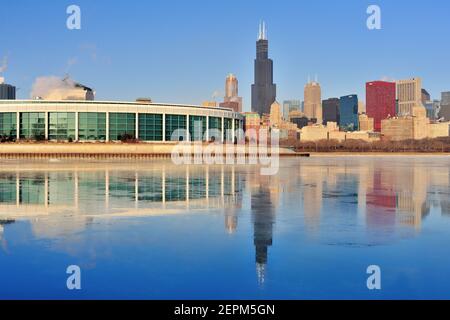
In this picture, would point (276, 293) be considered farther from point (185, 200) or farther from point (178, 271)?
point (185, 200)

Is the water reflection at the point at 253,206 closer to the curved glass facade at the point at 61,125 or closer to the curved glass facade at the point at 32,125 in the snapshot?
the curved glass facade at the point at 61,125

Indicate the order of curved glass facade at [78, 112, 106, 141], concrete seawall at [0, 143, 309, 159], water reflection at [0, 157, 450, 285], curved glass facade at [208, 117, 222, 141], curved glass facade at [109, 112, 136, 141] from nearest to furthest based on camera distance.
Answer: water reflection at [0, 157, 450, 285]
concrete seawall at [0, 143, 309, 159]
curved glass facade at [78, 112, 106, 141]
curved glass facade at [109, 112, 136, 141]
curved glass facade at [208, 117, 222, 141]

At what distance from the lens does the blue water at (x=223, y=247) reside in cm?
841

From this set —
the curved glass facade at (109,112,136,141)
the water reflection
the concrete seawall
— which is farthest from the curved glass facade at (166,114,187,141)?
the water reflection

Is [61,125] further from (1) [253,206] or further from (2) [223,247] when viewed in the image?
(2) [223,247]

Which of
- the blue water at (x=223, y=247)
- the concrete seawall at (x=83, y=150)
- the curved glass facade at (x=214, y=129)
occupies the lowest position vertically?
the blue water at (x=223, y=247)

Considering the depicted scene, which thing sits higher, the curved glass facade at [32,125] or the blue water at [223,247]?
the curved glass facade at [32,125]

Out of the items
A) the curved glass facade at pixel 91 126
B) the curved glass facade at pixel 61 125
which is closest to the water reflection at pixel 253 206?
the curved glass facade at pixel 91 126

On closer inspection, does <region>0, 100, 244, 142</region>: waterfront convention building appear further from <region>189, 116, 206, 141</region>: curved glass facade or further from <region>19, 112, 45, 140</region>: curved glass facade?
<region>189, 116, 206, 141</region>: curved glass facade

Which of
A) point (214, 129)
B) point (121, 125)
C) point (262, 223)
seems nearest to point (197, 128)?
point (214, 129)

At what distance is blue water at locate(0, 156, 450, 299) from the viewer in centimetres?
841

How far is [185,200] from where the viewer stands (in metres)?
21.4

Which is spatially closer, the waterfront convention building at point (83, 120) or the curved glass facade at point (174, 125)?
the waterfront convention building at point (83, 120)
